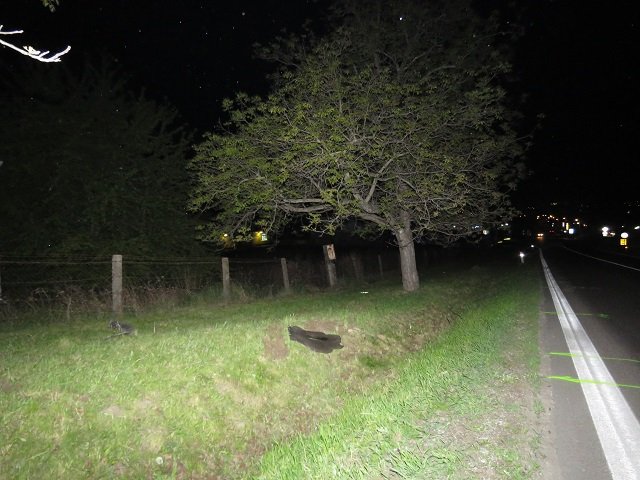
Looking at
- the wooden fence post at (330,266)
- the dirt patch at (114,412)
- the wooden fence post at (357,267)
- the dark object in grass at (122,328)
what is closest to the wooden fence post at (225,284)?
the dark object in grass at (122,328)

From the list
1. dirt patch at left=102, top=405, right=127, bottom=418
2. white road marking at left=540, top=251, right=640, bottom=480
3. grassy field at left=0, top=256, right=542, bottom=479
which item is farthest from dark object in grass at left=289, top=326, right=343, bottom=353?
white road marking at left=540, top=251, right=640, bottom=480

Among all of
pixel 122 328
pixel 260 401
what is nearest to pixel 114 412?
pixel 260 401

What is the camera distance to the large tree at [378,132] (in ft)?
34.4

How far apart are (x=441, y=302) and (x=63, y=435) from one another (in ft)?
33.4

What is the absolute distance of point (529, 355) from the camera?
21.7 ft

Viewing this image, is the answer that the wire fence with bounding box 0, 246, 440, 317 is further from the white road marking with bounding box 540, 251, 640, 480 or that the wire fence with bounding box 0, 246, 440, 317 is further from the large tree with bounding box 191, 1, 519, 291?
the white road marking with bounding box 540, 251, 640, 480

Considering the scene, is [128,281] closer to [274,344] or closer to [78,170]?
[78,170]

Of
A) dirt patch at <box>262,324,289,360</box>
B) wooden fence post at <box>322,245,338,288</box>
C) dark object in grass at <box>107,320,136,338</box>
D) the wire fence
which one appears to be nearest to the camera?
dirt patch at <box>262,324,289,360</box>

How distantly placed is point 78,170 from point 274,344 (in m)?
8.37

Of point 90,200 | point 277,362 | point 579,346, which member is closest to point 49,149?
point 90,200

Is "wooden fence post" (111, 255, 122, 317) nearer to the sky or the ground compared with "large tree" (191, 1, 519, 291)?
nearer to the ground

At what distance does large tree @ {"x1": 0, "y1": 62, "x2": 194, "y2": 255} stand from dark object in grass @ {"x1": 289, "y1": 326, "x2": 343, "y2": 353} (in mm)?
6777

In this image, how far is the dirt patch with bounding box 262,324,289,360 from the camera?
7336 millimetres

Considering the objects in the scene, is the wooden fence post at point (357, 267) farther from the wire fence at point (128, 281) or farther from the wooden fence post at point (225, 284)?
the wooden fence post at point (225, 284)
